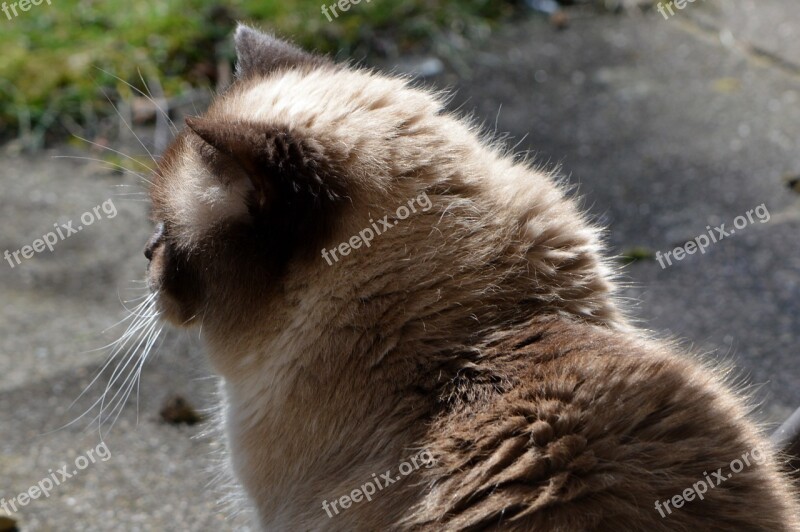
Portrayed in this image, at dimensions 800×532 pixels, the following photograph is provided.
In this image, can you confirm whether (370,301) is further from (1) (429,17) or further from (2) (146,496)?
(1) (429,17)

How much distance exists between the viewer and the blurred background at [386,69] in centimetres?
334

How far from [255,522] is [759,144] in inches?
137

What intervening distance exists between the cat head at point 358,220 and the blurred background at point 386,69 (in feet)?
2.40

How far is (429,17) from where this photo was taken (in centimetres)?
571

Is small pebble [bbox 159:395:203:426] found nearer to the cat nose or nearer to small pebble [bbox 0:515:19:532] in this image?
small pebble [bbox 0:515:19:532]

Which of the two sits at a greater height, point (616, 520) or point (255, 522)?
point (616, 520)

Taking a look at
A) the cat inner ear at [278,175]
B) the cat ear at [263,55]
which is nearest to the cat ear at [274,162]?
the cat inner ear at [278,175]

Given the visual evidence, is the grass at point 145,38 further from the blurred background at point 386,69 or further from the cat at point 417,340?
the cat at point 417,340

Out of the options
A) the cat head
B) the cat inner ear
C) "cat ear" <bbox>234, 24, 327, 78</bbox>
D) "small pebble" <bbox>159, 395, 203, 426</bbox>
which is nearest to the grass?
"small pebble" <bbox>159, 395, 203, 426</bbox>

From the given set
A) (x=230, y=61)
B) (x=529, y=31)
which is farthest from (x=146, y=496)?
(x=529, y=31)

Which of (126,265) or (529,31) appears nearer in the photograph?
(126,265)

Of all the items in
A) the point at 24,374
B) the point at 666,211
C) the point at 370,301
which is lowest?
the point at 24,374

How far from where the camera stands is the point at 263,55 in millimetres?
2453

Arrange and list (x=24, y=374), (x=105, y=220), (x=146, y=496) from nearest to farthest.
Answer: (x=146, y=496) → (x=24, y=374) → (x=105, y=220)
